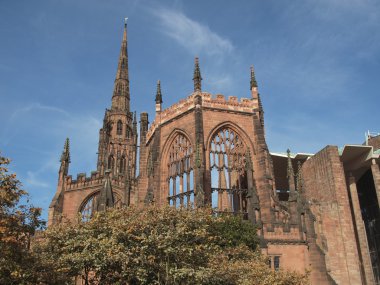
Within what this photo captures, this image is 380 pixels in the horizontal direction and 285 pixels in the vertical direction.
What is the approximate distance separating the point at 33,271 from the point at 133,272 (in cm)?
359

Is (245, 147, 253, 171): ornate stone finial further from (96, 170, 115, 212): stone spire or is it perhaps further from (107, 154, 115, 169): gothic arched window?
(107, 154, 115, 169): gothic arched window

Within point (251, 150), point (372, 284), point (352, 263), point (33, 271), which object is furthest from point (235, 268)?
point (372, 284)

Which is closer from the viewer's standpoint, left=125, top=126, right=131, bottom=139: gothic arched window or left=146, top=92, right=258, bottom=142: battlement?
left=146, top=92, right=258, bottom=142: battlement

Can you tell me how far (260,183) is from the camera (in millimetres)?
29828

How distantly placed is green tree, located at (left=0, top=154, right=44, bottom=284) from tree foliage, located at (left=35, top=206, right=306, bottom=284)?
1.70m

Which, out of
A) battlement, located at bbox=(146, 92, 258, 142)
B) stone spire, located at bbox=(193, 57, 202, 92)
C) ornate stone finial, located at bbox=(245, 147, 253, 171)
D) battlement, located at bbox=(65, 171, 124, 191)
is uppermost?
stone spire, located at bbox=(193, 57, 202, 92)

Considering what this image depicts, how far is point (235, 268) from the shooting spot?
61.9 feet

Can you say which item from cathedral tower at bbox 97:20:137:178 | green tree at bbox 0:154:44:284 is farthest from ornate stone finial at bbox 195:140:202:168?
cathedral tower at bbox 97:20:137:178

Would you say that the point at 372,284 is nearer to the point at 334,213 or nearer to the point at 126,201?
the point at 334,213

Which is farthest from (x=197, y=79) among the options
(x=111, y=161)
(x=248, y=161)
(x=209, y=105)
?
(x=111, y=161)

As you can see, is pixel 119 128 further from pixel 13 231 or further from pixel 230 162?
pixel 13 231

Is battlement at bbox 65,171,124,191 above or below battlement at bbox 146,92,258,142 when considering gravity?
below

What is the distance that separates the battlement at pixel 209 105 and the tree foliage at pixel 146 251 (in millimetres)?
14264

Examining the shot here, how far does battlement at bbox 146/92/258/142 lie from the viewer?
3187 cm
